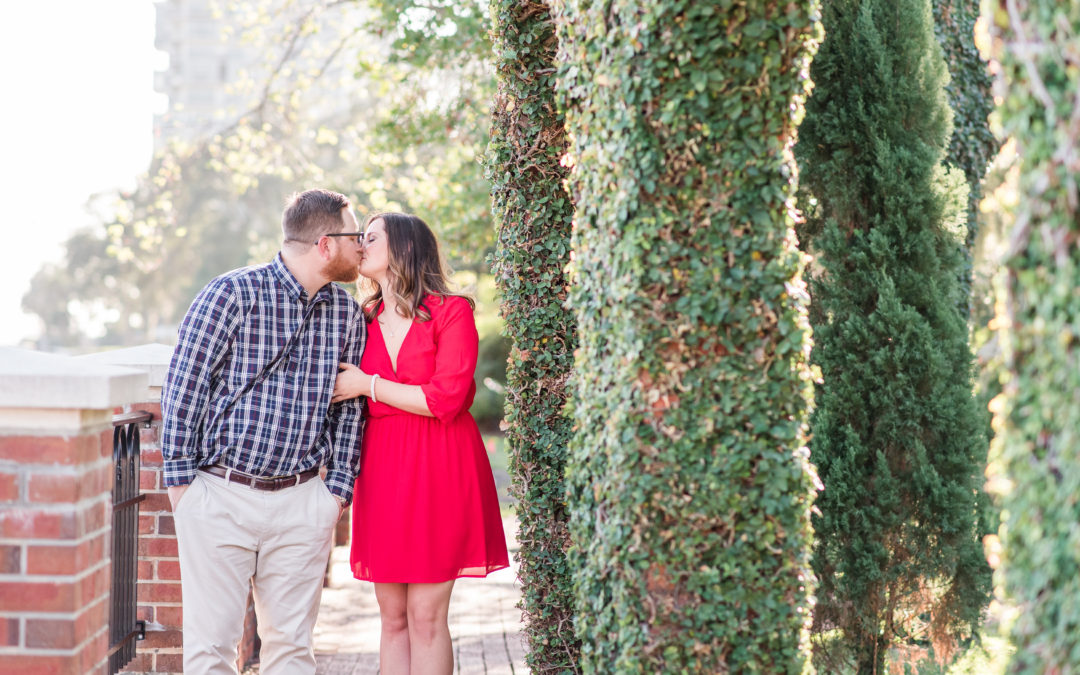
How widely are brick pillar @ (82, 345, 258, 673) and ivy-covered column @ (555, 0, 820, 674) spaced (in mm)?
2482

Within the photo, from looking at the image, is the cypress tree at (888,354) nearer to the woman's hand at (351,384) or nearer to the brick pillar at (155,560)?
the woman's hand at (351,384)

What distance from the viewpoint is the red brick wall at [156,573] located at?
4176 millimetres

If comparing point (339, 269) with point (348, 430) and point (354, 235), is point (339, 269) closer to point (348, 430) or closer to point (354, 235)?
point (354, 235)

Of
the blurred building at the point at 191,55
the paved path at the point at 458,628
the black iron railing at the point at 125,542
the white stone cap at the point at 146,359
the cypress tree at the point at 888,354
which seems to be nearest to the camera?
the black iron railing at the point at 125,542

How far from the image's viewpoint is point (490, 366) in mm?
19203

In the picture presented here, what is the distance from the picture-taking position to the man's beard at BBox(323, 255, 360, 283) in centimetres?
357

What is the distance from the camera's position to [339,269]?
11.8 feet

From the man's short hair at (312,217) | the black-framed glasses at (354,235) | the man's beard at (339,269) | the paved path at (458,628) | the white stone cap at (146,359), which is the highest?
the man's short hair at (312,217)

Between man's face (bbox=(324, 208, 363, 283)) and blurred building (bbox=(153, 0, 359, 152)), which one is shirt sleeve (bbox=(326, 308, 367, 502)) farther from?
blurred building (bbox=(153, 0, 359, 152))

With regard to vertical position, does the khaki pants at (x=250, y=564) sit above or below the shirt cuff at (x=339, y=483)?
below

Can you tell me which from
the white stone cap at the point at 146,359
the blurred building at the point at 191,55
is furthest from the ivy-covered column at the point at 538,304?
the blurred building at the point at 191,55

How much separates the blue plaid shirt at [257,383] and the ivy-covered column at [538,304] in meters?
0.72

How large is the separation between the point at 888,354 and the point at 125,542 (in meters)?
3.54

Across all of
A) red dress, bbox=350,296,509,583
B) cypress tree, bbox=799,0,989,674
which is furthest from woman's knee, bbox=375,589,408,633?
cypress tree, bbox=799,0,989,674
